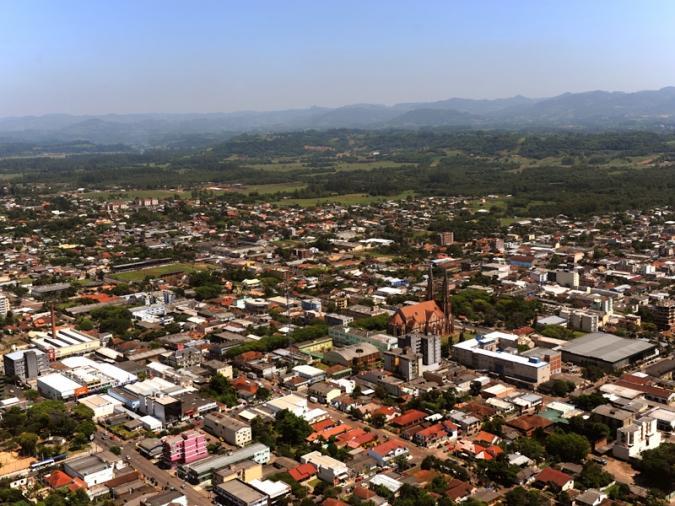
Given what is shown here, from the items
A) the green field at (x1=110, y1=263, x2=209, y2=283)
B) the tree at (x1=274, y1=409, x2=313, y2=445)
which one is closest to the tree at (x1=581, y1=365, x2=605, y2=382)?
the tree at (x1=274, y1=409, x2=313, y2=445)

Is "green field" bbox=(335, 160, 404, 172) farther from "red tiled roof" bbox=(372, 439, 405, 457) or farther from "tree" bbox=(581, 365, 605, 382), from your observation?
"red tiled roof" bbox=(372, 439, 405, 457)

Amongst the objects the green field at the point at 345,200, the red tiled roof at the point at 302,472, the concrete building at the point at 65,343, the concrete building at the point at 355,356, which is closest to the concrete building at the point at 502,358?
the concrete building at the point at 355,356

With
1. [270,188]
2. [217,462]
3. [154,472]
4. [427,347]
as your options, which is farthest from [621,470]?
[270,188]

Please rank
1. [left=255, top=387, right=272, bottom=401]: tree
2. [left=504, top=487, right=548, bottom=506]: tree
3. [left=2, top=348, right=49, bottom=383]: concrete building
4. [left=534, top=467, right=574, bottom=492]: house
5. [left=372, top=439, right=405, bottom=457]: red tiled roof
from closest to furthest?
[left=504, top=487, right=548, bottom=506]: tree → [left=534, top=467, right=574, bottom=492]: house → [left=372, top=439, right=405, bottom=457]: red tiled roof → [left=255, top=387, right=272, bottom=401]: tree → [left=2, top=348, right=49, bottom=383]: concrete building

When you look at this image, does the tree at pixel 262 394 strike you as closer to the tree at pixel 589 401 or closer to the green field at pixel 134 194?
the tree at pixel 589 401

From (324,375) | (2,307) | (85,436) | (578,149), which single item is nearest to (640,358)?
(324,375)

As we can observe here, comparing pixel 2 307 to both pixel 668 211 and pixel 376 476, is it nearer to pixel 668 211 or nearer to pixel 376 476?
pixel 376 476

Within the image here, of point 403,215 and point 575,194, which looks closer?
point 403,215
